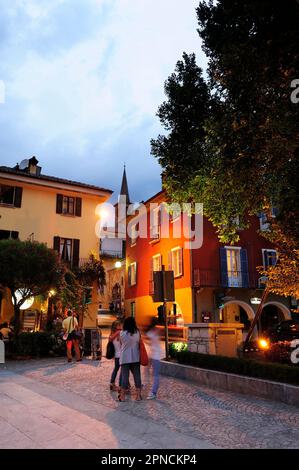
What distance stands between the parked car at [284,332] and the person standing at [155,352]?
315 inches

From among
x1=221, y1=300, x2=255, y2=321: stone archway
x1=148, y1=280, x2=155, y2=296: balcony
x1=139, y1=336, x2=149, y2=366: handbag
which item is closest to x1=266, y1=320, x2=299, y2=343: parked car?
x1=221, y1=300, x2=255, y2=321: stone archway

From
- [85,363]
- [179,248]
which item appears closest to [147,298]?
[179,248]

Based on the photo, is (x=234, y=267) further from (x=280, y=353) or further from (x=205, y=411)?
(x=205, y=411)

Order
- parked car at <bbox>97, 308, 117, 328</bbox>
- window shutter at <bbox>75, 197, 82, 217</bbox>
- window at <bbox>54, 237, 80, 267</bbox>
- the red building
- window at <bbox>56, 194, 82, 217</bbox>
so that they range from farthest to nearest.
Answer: parked car at <bbox>97, 308, 117, 328</bbox>
window shutter at <bbox>75, 197, 82, 217</bbox>
the red building
window at <bbox>56, 194, 82, 217</bbox>
window at <bbox>54, 237, 80, 267</bbox>

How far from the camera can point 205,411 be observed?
6734 mm

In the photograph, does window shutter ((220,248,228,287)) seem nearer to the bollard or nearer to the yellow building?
the yellow building

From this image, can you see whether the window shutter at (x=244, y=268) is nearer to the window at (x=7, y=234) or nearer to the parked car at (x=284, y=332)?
the parked car at (x=284, y=332)

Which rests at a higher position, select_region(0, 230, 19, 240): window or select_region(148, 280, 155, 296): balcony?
select_region(0, 230, 19, 240): window

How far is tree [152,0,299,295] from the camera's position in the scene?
8406 millimetres

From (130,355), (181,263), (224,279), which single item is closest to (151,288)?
(181,263)

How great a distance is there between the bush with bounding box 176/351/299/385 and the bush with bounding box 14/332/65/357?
6.48m

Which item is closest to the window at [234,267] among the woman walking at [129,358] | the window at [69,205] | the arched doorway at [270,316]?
the arched doorway at [270,316]

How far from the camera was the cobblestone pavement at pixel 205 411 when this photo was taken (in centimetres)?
523
